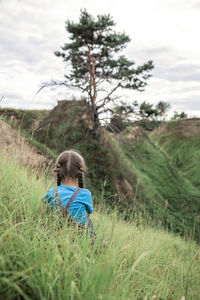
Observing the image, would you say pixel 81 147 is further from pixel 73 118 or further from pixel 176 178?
pixel 176 178

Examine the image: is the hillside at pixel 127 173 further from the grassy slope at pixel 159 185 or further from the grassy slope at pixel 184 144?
the grassy slope at pixel 184 144

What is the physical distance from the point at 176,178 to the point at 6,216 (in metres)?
22.9

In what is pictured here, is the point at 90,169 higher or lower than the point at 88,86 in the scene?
lower

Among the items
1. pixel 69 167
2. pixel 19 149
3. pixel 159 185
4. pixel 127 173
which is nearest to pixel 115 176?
pixel 127 173

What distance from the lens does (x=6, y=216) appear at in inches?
78.3

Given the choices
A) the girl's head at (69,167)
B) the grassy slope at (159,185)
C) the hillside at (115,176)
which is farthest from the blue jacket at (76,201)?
the grassy slope at (159,185)

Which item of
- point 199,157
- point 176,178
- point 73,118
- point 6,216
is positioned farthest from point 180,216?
point 6,216

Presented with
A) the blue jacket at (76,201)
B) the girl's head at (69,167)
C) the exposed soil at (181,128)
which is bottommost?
the blue jacket at (76,201)

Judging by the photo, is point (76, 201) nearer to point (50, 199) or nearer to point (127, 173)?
point (50, 199)

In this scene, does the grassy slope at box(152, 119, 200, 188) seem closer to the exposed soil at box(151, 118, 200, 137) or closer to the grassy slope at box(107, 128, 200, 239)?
the exposed soil at box(151, 118, 200, 137)

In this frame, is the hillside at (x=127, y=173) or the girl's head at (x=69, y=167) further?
the hillside at (x=127, y=173)

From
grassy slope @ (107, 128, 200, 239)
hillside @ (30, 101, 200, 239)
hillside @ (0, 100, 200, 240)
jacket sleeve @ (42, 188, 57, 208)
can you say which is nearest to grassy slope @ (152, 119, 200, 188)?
hillside @ (0, 100, 200, 240)

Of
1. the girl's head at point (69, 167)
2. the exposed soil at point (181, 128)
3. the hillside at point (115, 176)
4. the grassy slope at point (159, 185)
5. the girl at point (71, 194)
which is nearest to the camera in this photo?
the girl at point (71, 194)

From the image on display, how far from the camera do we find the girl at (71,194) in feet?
8.36
